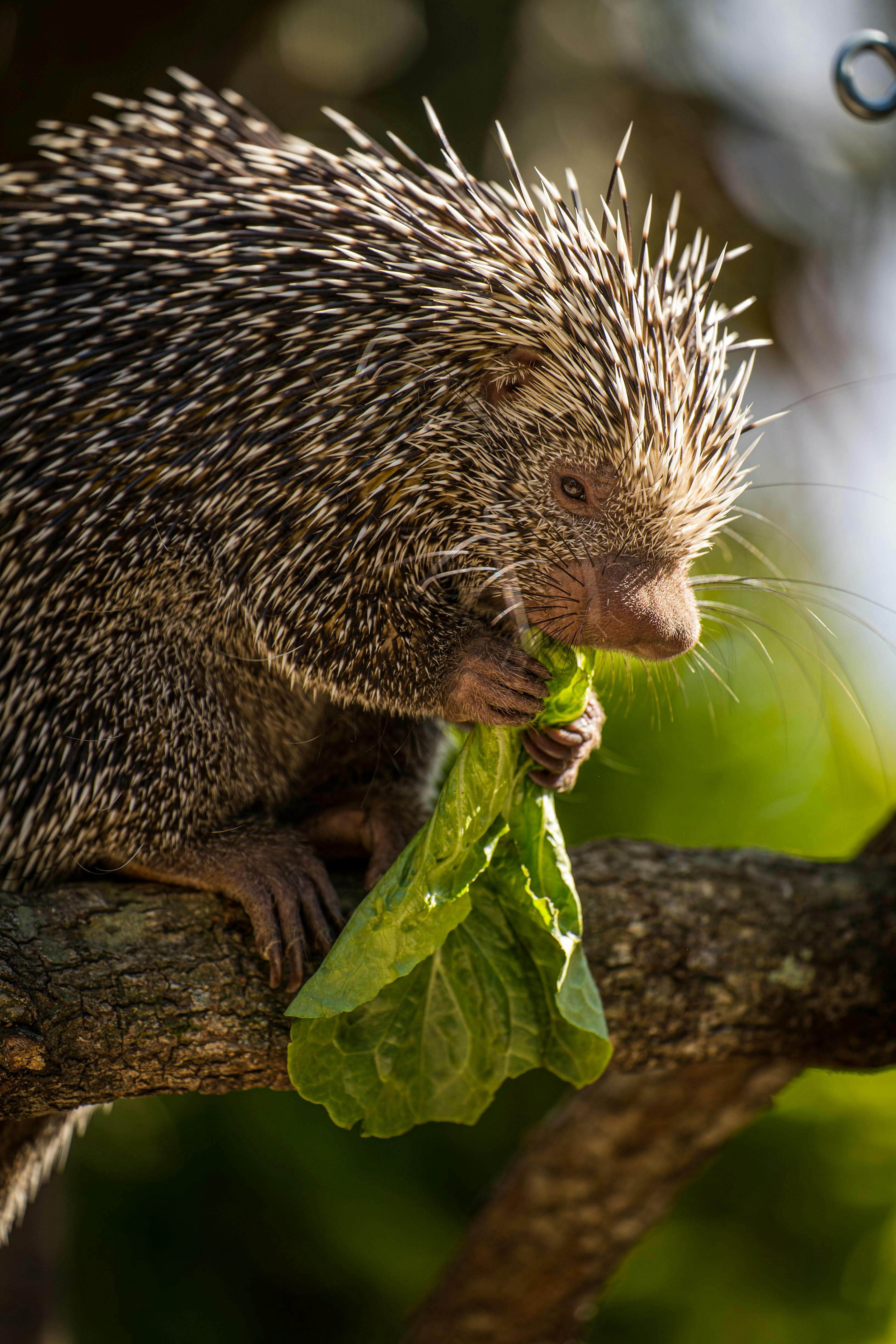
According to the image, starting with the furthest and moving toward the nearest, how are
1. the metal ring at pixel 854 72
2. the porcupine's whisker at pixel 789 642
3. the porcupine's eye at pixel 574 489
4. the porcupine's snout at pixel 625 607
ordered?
the metal ring at pixel 854 72
the porcupine's whisker at pixel 789 642
the porcupine's eye at pixel 574 489
the porcupine's snout at pixel 625 607

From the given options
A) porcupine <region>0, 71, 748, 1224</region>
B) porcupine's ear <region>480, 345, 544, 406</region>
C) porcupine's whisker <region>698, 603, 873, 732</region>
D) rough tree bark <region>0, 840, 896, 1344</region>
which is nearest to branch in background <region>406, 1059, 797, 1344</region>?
rough tree bark <region>0, 840, 896, 1344</region>

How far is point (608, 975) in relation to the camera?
7.17 feet

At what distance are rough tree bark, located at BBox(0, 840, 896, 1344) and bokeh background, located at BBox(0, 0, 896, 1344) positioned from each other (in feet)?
4.54

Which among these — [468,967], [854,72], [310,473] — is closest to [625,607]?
Result: [310,473]

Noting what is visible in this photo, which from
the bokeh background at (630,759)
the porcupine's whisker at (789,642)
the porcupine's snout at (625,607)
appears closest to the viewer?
the porcupine's snout at (625,607)

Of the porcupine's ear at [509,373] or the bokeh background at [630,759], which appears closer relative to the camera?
the porcupine's ear at [509,373]

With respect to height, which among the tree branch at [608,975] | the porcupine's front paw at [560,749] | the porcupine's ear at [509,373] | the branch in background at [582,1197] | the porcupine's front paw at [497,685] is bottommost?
the branch in background at [582,1197]

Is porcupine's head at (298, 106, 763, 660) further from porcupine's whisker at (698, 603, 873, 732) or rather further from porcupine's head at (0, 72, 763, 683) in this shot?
porcupine's whisker at (698, 603, 873, 732)

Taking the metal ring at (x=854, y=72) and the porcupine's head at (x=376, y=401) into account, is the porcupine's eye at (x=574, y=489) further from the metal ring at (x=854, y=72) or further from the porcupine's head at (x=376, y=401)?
the metal ring at (x=854, y=72)

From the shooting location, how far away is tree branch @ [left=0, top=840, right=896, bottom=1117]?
173cm

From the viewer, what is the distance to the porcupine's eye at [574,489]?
1.83 m

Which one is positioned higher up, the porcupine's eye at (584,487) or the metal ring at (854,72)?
the metal ring at (854,72)

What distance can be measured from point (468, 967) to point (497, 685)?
552 millimetres

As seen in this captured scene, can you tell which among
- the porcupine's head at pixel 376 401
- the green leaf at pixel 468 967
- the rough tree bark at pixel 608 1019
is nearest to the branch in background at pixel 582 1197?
the rough tree bark at pixel 608 1019
